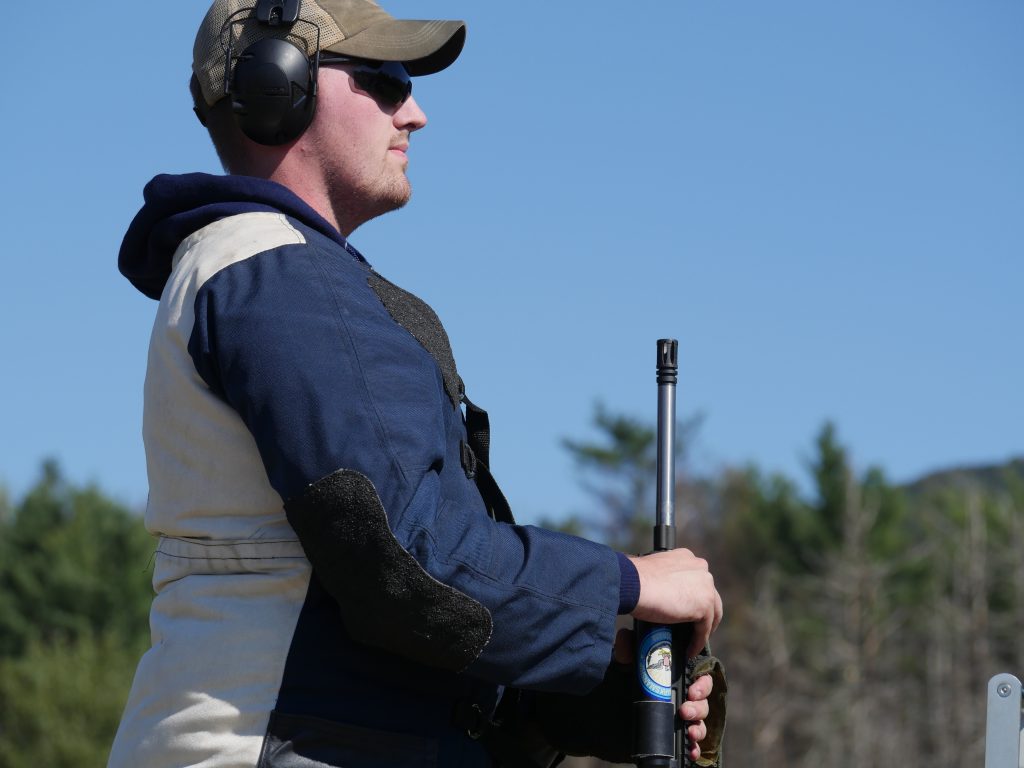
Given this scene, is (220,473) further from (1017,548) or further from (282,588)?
(1017,548)

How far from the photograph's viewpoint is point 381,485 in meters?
2.47

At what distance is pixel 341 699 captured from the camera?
8.47 ft

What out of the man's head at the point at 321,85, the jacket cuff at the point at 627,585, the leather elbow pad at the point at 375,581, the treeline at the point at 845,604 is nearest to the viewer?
the leather elbow pad at the point at 375,581

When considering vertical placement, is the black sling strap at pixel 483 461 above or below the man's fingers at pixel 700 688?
above

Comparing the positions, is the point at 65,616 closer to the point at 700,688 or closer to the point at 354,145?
the point at 354,145

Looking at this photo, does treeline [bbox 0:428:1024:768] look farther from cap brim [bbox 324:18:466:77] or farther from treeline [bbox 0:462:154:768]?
cap brim [bbox 324:18:466:77]

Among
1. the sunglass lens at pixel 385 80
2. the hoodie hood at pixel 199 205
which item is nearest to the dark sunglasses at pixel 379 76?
the sunglass lens at pixel 385 80

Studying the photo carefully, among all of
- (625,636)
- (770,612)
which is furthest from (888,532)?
(625,636)

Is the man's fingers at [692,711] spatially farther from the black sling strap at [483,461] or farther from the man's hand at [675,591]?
the black sling strap at [483,461]

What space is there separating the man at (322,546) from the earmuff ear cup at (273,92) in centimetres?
25

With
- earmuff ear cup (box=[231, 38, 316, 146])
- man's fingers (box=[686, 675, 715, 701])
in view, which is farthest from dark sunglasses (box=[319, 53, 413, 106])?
man's fingers (box=[686, 675, 715, 701])

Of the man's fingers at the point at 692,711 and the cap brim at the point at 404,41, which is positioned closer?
the man's fingers at the point at 692,711

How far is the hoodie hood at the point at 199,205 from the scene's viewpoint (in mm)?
2885

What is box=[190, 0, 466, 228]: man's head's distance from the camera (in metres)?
3.12
